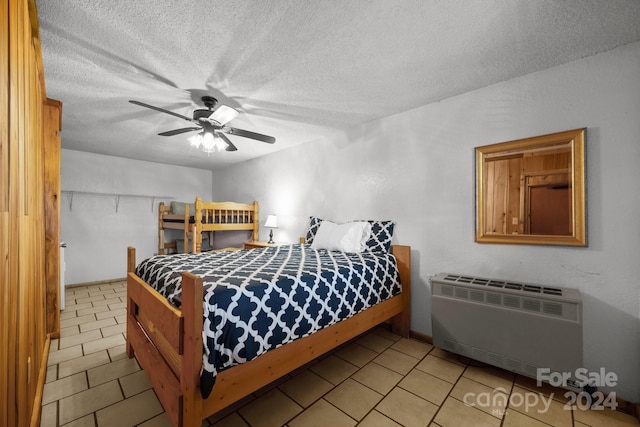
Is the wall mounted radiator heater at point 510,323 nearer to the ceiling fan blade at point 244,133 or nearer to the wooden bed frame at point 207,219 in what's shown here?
the ceiling fan blade at point 244,133

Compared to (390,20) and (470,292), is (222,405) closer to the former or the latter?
(470,292)

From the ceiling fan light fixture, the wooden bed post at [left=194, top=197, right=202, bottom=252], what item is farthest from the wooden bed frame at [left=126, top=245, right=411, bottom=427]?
the wooden bed post at [left=194, top=197, right=202, bottom=252]

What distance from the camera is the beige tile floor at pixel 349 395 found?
1.54m

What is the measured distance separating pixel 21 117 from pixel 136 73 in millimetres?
1204

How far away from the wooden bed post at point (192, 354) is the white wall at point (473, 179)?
207 cm

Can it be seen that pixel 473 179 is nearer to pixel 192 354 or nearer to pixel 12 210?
pixel 192 354

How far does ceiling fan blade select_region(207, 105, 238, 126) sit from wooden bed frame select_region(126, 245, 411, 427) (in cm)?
142

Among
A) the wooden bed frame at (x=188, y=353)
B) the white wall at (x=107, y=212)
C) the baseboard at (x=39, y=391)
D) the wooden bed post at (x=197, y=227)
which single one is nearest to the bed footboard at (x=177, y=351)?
the wooden bed frame at (x=188, y=353)

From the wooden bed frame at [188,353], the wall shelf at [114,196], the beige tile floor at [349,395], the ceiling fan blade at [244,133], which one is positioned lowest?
the beige tile floor at [349,395]

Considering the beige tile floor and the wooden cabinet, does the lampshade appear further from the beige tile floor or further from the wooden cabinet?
the wooden cabinet

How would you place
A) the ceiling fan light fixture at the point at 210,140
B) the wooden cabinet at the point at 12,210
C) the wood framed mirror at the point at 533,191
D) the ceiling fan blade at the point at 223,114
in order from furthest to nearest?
the ceiling fan light fixture at the point at 210,140, the ceiling fan blade at the point at 223,114, the wood framed mirror at the point at 533,191, the wooden cabinet at the point at 12,210

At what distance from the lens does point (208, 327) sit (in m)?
1.27

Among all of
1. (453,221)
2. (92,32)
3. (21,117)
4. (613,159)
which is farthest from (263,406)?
(613,159)

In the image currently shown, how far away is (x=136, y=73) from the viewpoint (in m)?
2.02
